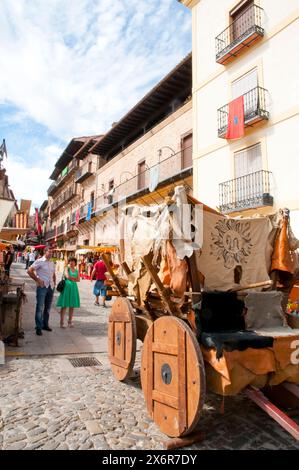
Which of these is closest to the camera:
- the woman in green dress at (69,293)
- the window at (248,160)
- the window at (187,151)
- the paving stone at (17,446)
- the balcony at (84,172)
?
the paving stone at (17,446)

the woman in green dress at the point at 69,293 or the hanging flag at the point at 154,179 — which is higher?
the hanging flag at the point at 154,179

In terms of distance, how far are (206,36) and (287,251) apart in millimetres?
14760

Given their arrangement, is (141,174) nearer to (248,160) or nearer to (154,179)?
(154,179)

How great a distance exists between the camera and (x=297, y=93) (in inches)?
462

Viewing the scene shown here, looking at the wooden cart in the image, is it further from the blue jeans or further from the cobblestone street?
the blue jeans

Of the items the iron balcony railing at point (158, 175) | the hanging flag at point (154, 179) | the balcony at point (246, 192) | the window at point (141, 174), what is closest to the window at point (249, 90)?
the balcony at point (246, 192)

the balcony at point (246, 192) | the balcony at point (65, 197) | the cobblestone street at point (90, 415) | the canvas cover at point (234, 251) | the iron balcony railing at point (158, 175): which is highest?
the balcony at point (65, 197)

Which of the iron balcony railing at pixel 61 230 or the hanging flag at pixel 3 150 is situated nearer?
the hanging flag at pixel 3 150

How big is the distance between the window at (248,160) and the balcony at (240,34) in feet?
13.2

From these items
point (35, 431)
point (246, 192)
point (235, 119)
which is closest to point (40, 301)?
point (35, 431)

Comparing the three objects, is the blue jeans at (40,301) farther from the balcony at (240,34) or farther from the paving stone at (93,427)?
the balcony at (240,34)

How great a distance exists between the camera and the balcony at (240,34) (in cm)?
1320
